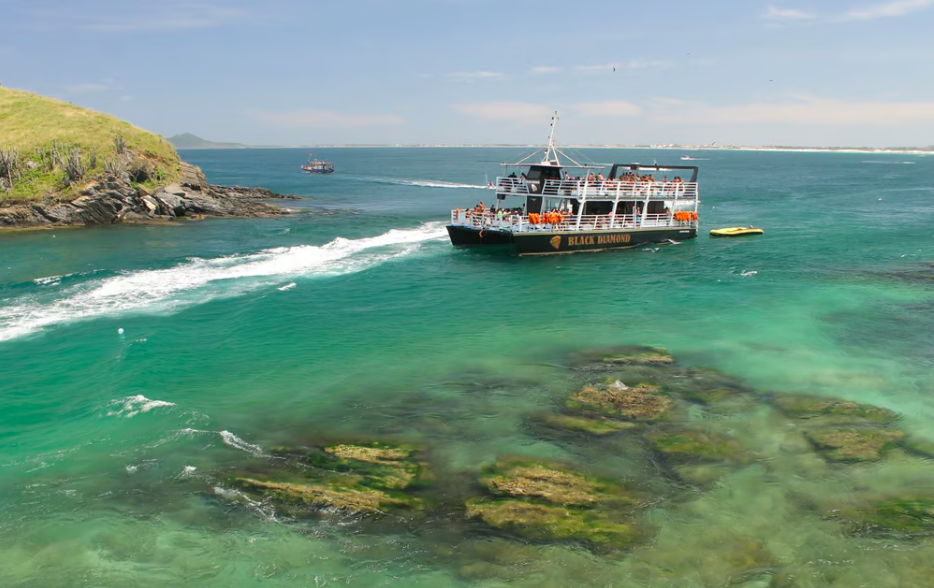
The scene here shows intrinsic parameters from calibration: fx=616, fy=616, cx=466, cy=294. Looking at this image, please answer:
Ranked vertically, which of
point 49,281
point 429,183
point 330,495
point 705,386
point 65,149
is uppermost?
point 65,149

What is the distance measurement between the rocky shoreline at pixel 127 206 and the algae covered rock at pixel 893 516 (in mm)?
57809

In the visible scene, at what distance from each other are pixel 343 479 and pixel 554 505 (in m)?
4.90

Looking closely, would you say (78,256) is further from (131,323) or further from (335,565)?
(335,565)

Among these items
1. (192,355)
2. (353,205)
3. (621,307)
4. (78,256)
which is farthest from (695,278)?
(353,205)

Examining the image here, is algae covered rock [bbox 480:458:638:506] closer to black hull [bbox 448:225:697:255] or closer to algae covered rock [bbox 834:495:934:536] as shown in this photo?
algae covered rock [bbox 834:495:934:536]

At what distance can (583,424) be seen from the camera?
677 inches

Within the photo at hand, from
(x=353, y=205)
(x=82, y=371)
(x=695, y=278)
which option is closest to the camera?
(x=82, y=371)

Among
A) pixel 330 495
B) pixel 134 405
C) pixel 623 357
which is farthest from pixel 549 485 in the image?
pixel 134 405

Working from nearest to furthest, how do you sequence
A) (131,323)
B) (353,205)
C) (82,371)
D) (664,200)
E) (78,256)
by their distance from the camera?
1. (82,371)
2. (131,323)
3. (78,256)
4. (664,200)
5. (353,205)

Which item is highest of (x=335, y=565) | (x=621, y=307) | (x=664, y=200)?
(x=664, y=200)

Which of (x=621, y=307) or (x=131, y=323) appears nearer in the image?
(x=131, y=323)

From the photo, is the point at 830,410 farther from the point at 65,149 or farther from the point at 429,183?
the point at 429,183

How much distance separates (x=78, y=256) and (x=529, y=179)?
31.4m

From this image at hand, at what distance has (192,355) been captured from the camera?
23016 mm
